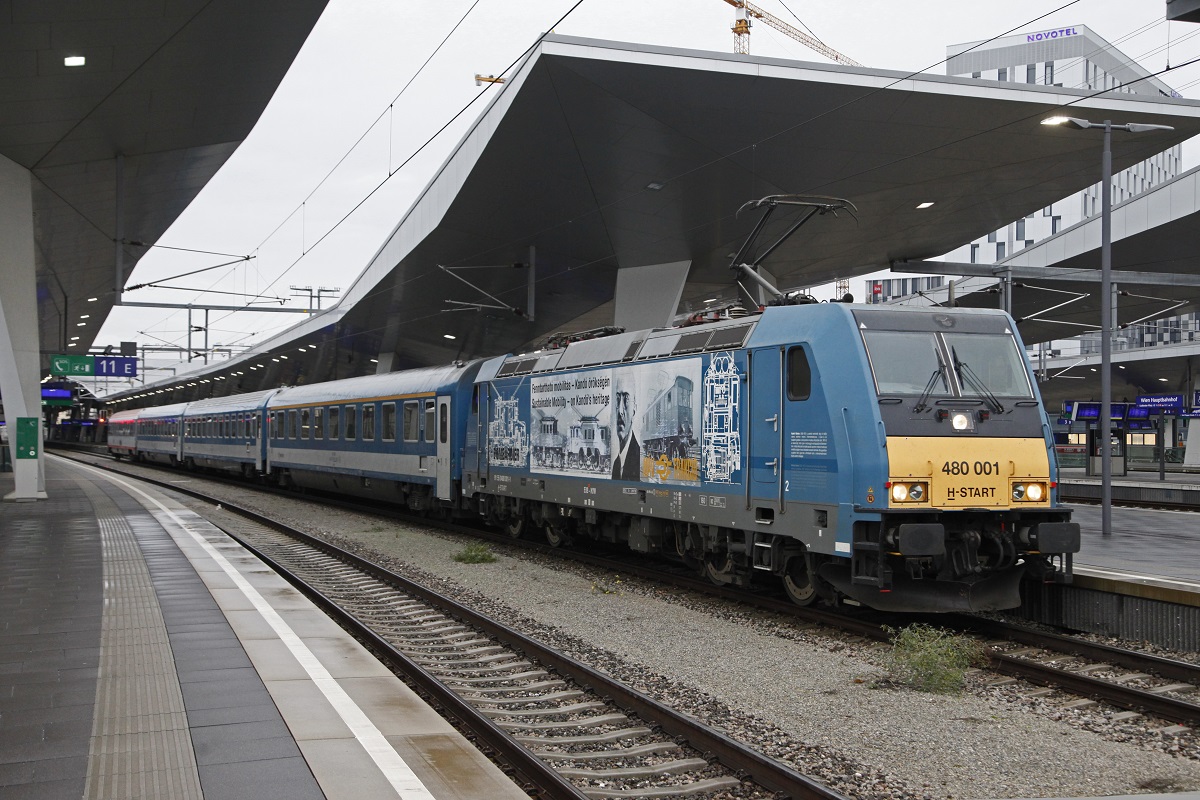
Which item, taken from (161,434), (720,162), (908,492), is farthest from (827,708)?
(161,434)

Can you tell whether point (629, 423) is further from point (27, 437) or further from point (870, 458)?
point (27, 437)

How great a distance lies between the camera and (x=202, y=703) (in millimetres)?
6914

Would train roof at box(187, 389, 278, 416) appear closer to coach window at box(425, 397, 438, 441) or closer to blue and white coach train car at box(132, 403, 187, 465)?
blue and white coach train car at box(132, 403, 187, 465)

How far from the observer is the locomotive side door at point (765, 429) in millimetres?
11195

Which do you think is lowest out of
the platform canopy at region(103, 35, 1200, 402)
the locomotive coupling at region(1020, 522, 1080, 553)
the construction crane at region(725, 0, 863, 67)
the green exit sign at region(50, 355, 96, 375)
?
the locomotive coupling at region(1020, 522, 1080, 553)

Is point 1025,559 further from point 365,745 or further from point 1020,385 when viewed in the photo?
point 365,745

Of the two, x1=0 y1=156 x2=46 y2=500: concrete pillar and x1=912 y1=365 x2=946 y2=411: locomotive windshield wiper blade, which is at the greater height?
x1=0 y1=156 x2=46 y2=500: concrete pillar

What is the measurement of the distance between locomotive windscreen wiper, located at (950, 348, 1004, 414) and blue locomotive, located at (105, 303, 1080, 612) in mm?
23

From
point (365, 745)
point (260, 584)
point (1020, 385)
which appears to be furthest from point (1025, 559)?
point (260, 584)

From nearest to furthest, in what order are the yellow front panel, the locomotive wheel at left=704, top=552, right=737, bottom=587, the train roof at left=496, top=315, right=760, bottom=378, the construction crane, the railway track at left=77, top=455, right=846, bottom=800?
the railway track at left=77, top=455, right=846, bottom=800 < the yellow front panel < the train roof at left=496, top=315, right=760, bottom=378 < the locomotive wheel at left=704, top=552, right=737, bottom=587 < the construction crane

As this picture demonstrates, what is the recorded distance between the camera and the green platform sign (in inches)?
1032

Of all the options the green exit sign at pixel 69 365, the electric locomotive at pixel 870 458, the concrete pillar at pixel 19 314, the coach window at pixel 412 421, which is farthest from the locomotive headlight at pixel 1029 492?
the green exit sign at pixel 69 365

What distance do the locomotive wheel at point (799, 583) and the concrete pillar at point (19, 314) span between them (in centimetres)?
2045

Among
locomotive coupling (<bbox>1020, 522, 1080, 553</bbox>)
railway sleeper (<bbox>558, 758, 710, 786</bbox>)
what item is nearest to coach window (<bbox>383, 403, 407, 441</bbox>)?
locomotive coupling (<bbox>1020, 522, 1080, 553</bbox>)
